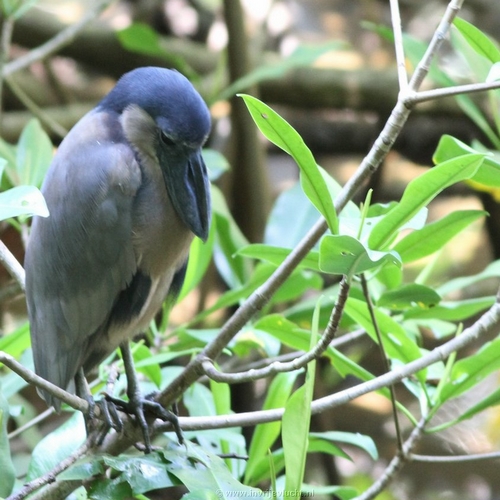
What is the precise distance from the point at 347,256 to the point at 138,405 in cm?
50

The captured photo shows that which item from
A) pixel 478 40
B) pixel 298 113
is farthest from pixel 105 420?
pixel 298 113

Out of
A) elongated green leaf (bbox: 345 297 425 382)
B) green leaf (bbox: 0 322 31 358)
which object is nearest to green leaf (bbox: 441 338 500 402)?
elongated green leaf (bbox: 345 297 425 382)

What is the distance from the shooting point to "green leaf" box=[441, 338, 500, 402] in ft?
3.49

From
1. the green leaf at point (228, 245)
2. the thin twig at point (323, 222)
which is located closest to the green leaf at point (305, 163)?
the thin twig at point (323, 222)

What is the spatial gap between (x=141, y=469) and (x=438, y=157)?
57 cm

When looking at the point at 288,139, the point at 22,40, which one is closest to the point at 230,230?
the point at 288,139

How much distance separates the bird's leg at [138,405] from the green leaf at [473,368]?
1.26ft

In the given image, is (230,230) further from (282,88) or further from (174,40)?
(174,40)

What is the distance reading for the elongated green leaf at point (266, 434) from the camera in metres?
1.24

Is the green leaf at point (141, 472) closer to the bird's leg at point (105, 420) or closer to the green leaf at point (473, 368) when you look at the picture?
the bird's leg at point (105, 420)

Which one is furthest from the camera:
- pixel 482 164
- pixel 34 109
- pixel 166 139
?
pixel 34 109

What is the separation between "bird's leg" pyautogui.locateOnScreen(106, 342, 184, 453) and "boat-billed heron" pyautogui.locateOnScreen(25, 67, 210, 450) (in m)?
0.05

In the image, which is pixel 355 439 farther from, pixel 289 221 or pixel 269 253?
pixel 289 221

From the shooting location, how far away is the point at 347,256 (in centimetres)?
82
